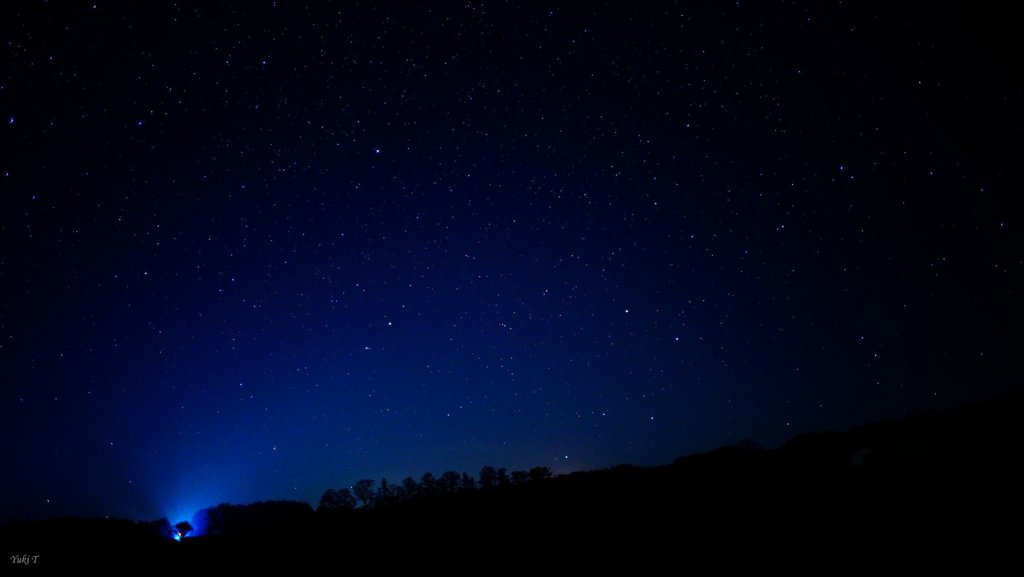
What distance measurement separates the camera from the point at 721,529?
7.30 meters

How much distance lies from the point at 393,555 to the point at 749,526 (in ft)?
20.1

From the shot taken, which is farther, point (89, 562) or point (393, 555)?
point (89, 562)

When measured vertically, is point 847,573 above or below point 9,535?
below

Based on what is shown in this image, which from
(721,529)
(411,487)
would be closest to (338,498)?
(411,487)

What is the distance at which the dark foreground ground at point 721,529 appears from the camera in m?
5.91

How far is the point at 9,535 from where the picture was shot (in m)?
14.2

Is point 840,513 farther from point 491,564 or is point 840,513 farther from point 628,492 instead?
point 628,492

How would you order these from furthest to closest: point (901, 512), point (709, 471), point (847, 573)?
1. point (709, 471)
2. point (901, 512)
3. point (847, 573)

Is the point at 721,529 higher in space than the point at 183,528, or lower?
higher

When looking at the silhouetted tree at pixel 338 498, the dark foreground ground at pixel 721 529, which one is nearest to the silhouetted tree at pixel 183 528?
the silhouetted tree at pixel 338 498

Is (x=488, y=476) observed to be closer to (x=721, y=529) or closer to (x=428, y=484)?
(x=428, y=484)

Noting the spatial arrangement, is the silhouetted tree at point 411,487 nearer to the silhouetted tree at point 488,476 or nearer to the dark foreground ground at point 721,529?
the silhouetted tree at point 488,476

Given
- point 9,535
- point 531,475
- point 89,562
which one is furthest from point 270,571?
point 531,475

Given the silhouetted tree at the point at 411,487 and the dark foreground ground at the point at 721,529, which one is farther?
the silhouetted tree at the point at 411,487
